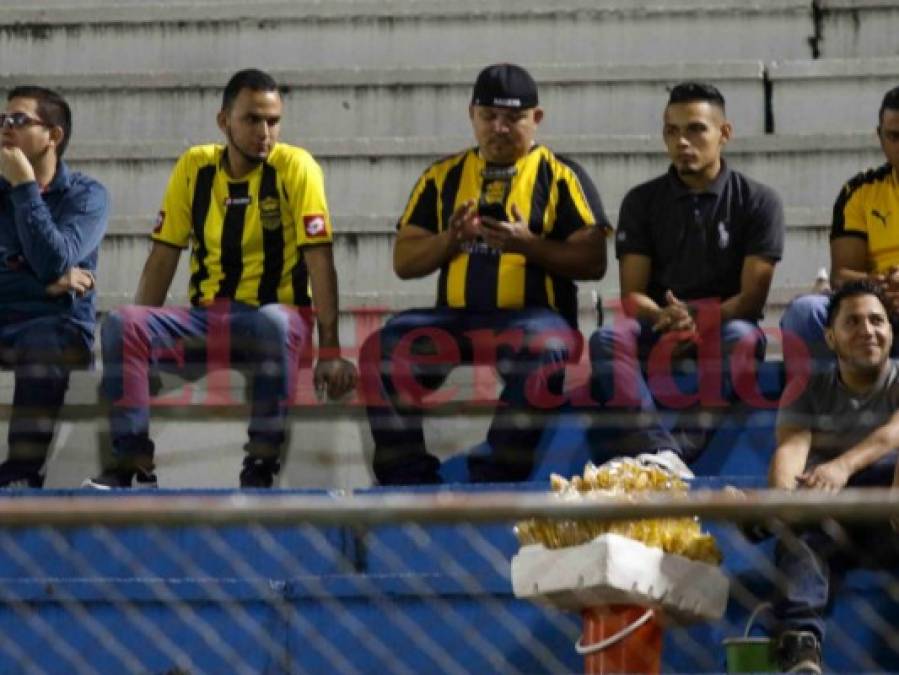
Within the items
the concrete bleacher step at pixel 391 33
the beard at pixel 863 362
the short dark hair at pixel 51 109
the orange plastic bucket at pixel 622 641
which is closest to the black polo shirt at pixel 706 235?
the beard at pixel 863 362

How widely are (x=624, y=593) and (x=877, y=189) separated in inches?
74.4

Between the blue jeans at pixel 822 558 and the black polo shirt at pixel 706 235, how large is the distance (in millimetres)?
871

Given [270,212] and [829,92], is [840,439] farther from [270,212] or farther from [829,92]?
[829,92]

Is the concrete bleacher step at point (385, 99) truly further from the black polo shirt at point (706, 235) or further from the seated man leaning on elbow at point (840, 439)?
the seated man leaning on elbow at point (840, 439)

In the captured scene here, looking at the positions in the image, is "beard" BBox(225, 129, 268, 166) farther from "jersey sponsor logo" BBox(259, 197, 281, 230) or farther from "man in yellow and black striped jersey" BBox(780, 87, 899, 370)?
"man in yellow and black striped jersey" BBox(780, 87, 899, 370)

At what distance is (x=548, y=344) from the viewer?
6.04 meters

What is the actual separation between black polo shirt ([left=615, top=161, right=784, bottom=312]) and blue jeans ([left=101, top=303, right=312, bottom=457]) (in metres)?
0.93

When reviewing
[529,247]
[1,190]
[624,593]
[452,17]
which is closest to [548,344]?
[529,247]

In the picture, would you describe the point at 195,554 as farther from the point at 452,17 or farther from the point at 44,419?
the point at 452,17

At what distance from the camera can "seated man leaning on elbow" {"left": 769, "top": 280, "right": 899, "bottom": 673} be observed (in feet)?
17.3

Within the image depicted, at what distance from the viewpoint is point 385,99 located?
8.20 metres

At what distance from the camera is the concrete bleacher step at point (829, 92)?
310 inches

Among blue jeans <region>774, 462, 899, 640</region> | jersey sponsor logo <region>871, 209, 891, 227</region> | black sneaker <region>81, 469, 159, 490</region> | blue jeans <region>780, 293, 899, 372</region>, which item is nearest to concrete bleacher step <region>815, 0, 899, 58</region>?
jersey sponsor logo <region>871, 209, 891, 227</region>

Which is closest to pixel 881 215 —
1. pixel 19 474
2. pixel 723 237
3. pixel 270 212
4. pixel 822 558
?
pixel 723 237
